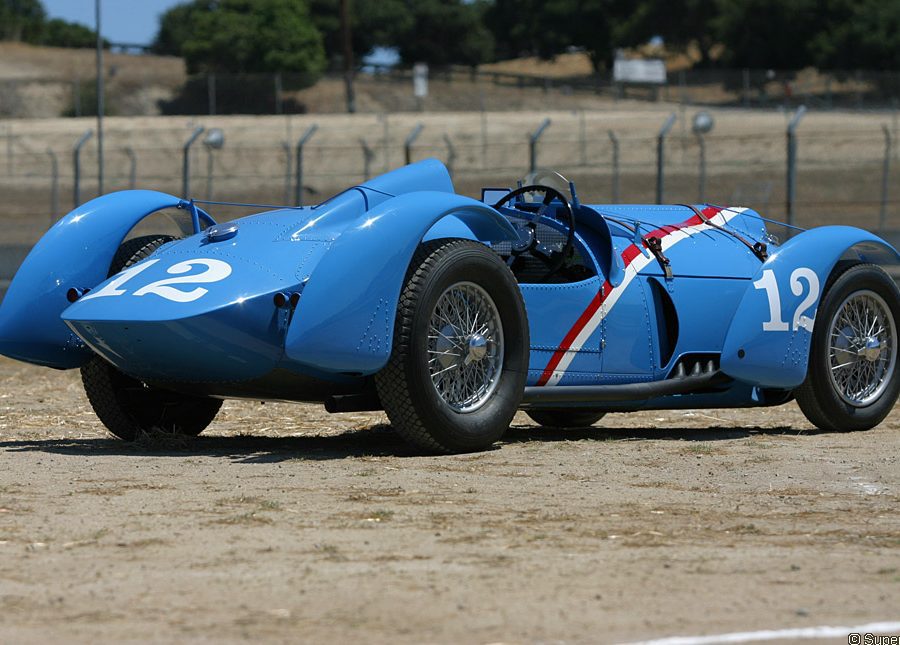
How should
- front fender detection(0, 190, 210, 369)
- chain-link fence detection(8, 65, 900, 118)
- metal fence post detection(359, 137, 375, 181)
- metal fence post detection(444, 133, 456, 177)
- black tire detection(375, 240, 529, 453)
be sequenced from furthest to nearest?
chain-link fence detection(8, 65, 900, 118), metal fence post detection(444, 133, 456, 177), metal fence post detection(359, 137, 375, 181), front fender detection(0, 190, 210, 369), black tire detection(375, 240, 529, 453)

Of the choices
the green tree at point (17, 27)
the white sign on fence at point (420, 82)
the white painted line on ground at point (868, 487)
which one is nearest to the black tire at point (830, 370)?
the white painted line on ground at point (868, 487)

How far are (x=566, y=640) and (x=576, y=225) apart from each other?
4.47 metres

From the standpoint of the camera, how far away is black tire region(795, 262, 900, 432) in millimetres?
8602

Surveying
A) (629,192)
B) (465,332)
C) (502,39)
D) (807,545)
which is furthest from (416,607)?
(502,39)

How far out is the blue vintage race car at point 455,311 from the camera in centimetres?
665

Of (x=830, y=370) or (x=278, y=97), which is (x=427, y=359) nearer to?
(x=830, y=370)

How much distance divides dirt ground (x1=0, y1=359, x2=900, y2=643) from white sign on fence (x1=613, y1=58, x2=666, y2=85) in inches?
2326

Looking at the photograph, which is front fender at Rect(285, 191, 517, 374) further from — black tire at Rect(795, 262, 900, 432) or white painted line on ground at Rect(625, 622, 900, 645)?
white painted line on ground at Rect(625, 622, 900, 645)

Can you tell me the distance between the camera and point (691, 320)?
26.6 ft

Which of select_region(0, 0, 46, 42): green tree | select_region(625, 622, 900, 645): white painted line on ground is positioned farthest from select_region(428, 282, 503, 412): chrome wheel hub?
select_region(0, 0, 46, 42): green tree

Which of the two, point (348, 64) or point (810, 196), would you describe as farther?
point (348, 64)

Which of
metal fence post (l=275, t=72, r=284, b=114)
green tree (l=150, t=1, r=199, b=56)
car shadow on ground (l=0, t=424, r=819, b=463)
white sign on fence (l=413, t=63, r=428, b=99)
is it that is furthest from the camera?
green tree (l=150, t=1, r=199, b=56)

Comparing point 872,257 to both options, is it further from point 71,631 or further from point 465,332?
point 71,631

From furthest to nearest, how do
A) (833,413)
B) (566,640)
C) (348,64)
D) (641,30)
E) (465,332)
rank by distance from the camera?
(641,30)
(348,64)
(833,413)
(465,332)
(566,640)
